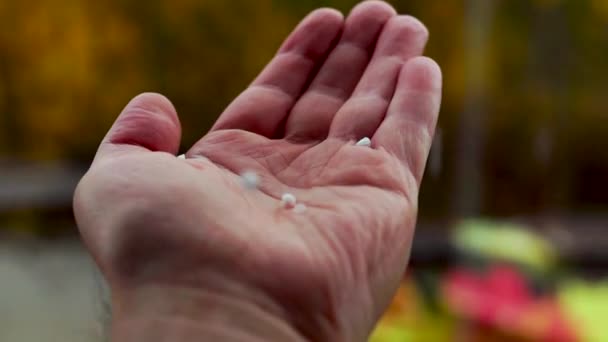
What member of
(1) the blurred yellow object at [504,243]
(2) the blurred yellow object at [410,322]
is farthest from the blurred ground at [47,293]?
(1) the blurred yellow object at [504,243]

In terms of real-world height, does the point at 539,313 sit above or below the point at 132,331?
below

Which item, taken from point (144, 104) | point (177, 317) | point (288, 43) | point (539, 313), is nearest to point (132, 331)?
point (177, 317)

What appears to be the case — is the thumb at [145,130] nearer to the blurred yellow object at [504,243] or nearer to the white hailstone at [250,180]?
the white hailstone at [250,180]

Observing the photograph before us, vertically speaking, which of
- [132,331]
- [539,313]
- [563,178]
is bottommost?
[539,313]

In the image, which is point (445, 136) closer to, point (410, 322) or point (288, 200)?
point (410, 322)

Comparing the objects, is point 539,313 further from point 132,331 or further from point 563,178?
point 132,331

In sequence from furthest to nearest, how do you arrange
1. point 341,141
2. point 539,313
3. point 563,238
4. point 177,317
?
point 563,238
point 539,313
point 341,141
point 177,317

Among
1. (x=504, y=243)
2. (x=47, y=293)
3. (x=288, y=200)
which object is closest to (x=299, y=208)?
(x=288, y=200)
